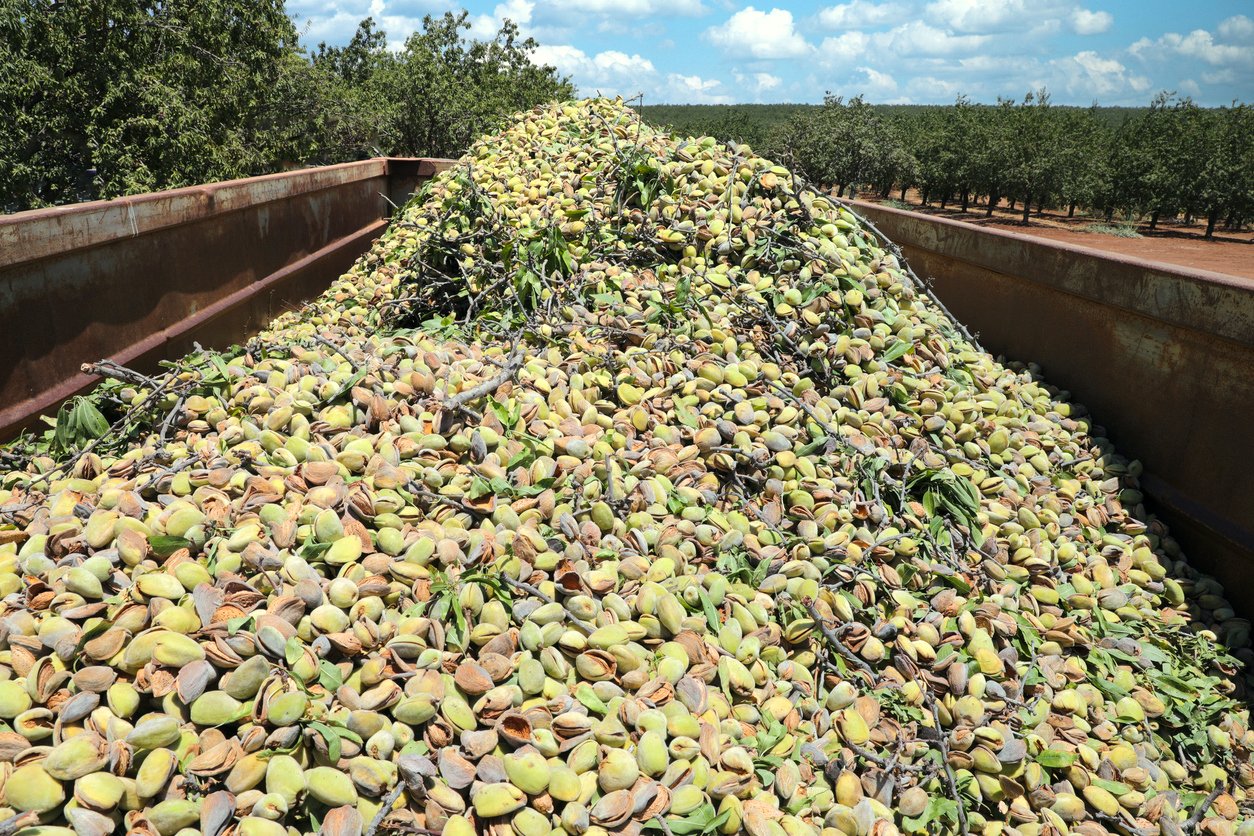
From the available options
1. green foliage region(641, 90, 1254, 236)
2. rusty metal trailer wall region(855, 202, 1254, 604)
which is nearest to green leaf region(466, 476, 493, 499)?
rusty metal trailer wall region(855, 202, 1254, 604)

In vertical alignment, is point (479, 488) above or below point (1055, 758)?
above

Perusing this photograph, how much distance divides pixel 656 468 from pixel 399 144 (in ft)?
56.3

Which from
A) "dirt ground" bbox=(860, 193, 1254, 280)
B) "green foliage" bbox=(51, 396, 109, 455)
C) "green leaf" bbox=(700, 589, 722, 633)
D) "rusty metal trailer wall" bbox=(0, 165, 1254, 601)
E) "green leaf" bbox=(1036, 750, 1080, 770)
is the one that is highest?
"dirt ground" bbox=(860, 193, 1254, 280)

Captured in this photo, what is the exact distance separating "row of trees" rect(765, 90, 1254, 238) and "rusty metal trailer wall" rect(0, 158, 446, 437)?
75.1 feet

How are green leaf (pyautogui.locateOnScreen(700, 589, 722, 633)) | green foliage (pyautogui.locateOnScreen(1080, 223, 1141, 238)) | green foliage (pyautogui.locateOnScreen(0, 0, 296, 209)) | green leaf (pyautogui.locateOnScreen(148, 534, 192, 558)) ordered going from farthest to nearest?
1. green foliage (pyautogui.locateOnScreen(1080, 223, 1141, 238))
2. green foliage (pyautogui.locateOnScreen(0, 0, 296, 209))
3. green leaf (pyautogui.locateOnScreen(700, 589, 722, 633))
4. green leaf (pyautogui.locateOnScreen(148, 534, 192, 558))

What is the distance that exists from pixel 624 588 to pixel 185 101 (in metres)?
15.5

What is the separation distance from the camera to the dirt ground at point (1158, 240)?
19016 mm

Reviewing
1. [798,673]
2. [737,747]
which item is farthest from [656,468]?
[737,747]

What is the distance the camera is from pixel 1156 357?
3.04 metres

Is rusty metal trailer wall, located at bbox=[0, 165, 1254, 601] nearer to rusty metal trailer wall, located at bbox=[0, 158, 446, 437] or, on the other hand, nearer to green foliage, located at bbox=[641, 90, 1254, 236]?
rusty metal trailer wall, located at bbox=[0, 158, 446, 437]

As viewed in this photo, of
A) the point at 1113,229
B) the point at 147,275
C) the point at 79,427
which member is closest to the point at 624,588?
the point at 79,427

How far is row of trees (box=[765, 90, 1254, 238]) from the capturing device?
1034 inches

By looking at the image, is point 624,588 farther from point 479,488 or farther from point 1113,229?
point 1113,229

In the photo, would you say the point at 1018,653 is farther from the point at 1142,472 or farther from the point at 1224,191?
the point at 1224,191
